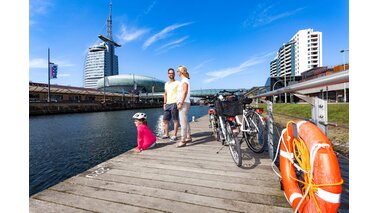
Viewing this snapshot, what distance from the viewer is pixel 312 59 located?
92.8 m

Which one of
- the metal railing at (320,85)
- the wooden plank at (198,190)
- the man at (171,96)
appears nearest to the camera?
the metal railing at (320,85)

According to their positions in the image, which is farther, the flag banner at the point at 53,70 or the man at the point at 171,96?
the flag banner at the point at 53,70

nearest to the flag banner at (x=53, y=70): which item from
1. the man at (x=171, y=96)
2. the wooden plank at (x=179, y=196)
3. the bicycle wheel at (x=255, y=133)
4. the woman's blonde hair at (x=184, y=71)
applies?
the man at (x=171, y=96)

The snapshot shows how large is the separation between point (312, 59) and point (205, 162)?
115020mm

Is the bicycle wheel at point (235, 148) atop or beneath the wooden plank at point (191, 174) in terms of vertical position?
atop

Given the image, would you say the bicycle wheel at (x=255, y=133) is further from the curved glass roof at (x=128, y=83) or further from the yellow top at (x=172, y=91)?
the curved glass roof at (x=128, y=83)

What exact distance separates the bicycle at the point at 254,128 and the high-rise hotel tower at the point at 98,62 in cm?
14385

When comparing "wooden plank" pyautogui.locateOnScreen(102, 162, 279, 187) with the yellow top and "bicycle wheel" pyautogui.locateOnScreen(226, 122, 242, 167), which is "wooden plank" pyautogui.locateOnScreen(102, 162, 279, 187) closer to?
"bicycle wheel" pyautogui.locateOnScreen(226, 122, 242, 167)

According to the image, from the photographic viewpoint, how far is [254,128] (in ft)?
11.8

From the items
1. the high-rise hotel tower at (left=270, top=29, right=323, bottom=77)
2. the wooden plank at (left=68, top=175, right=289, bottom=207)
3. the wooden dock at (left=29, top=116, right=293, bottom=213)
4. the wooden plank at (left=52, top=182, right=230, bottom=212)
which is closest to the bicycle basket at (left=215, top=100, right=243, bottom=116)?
the wooden dock at (left=29, top=116, right=293, bottom=213)

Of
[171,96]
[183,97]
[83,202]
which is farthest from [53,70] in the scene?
[83,202]

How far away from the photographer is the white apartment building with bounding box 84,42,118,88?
132 meters

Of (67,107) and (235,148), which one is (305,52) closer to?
(67,107)

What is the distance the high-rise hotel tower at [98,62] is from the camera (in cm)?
13150
